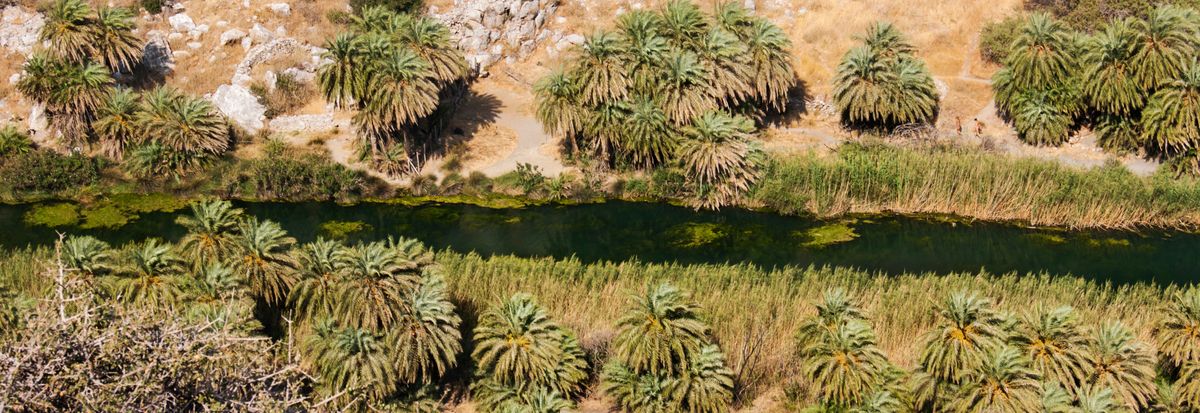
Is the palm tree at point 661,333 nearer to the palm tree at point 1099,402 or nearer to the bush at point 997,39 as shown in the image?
Result: the palm tree at point 1099,402

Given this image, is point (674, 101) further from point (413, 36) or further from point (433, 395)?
point (433, 395)

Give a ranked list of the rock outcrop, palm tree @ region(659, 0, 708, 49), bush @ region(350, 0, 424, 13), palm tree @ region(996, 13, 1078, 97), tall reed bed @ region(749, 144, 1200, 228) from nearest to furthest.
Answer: tall reed bed @ region(749, 144, 1200, 228) < palm tree @ region(996, 13, 1078, 97) < palm tree @ region(659, 0, 708, 49) < the rock outcrop < bush @ region(350, 0, 424, 13)

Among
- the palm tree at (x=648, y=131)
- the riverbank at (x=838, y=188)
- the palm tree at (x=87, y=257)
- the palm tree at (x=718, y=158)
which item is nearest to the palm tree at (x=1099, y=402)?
the riverbank at (x=838, y=188)

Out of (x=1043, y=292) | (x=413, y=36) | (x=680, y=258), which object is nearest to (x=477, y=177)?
(x=413, y=36)

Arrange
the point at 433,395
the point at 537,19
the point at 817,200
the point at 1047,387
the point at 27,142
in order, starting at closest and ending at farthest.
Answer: the point at 1047,387 → the point at 433,395 → the point at 817,200 → the point at 27,142 → the point at 537,19

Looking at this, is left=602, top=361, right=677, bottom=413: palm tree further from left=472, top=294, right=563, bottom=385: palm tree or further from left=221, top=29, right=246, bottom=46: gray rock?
left=221, top=29, right=246, bottom=46: gray rock

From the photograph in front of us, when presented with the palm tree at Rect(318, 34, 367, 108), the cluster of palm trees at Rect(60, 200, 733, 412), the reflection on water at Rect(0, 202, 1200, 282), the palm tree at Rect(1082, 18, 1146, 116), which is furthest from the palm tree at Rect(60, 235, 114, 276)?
the palm tree at Rect(1082, 18, 1146, 116)
